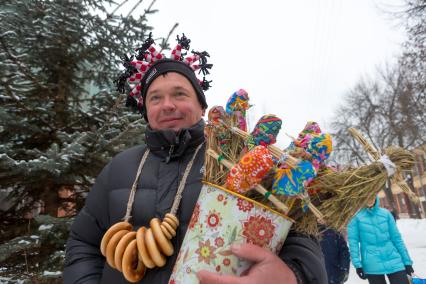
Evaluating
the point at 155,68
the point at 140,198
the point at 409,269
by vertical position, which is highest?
the point at 155,68

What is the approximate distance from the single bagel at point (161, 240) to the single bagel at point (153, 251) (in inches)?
0.6

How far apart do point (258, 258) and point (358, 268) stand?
4242mm

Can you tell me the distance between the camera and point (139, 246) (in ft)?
4.10

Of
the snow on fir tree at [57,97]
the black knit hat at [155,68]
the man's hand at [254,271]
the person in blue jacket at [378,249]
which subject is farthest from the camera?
the person in blue jacket at [378,249]

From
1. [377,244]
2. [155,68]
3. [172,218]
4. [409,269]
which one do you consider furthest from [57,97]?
[409,269]

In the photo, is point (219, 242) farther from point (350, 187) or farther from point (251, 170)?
point (350, 187)

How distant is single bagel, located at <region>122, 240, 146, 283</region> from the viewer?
4.13 feet

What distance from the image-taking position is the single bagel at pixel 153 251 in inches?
48.5

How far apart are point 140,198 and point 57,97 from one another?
291 centimetres

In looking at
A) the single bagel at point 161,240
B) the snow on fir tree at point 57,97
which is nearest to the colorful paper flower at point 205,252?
the single bagel at point 161,240

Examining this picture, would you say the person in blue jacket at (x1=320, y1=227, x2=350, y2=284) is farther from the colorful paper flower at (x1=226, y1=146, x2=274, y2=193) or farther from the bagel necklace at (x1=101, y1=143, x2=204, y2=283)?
the colorful paper flower at (x1=226, y1=146, x2=274, y2=193)

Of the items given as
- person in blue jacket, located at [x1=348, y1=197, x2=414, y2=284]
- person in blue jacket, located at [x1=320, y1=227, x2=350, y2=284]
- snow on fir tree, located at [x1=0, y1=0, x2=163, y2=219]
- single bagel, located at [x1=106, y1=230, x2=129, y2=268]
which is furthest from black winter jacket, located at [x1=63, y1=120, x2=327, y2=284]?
person in blue jacket, located at [x1=348, y1=197, x2=414, y2=284]

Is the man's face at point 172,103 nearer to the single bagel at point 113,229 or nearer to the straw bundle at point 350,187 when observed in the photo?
the single bagel at point 113,229

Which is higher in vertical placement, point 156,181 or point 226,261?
point 156,181
